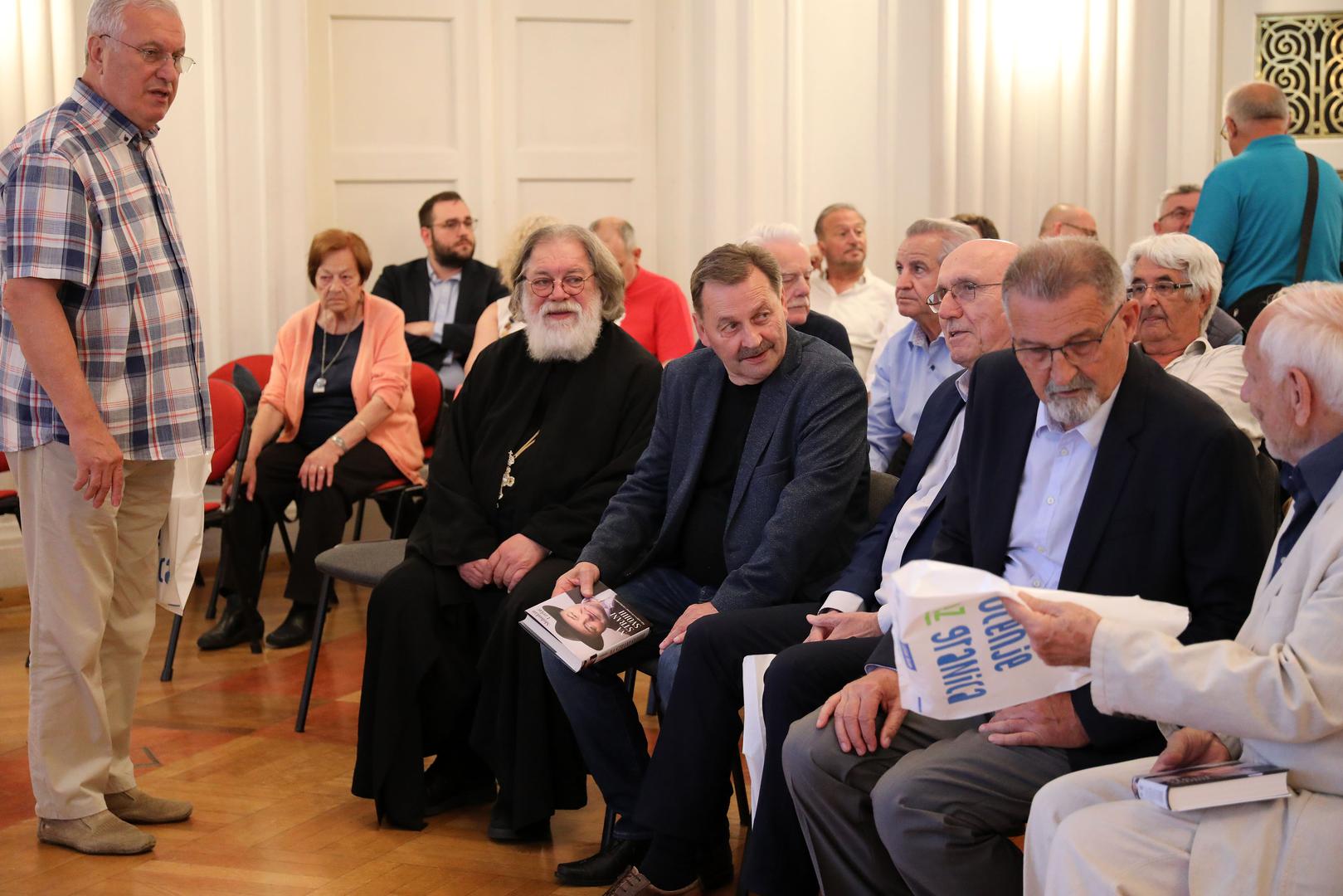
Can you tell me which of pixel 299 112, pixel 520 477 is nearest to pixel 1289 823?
pixel 520 477

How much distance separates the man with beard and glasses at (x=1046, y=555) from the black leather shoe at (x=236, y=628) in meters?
3.35

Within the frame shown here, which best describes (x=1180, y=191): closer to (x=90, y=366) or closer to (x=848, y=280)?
(x=848, y=280)

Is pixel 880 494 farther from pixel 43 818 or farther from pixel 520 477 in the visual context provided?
pixel 43 818

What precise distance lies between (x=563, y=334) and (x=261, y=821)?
1536 millimetres

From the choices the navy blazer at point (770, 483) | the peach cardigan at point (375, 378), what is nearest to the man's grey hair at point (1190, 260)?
the navy blazer at point (770, 483)

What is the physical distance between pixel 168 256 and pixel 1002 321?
2.05 meters

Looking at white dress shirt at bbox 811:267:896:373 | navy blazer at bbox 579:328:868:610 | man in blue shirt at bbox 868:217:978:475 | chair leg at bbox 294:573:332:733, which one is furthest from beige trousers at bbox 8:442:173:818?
white dress shirt at bbox 811:267:896:373

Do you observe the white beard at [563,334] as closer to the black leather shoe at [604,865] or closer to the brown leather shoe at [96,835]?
the black leather shoe at [604,865]

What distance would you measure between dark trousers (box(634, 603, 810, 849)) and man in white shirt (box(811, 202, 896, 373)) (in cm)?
341

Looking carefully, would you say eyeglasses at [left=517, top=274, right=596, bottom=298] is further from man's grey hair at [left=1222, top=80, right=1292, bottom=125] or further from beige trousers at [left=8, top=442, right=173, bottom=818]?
man's grey hair at [left=1222, top=80, right=1292, bottom=125]

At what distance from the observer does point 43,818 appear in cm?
346

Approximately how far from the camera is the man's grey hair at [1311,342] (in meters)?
2.04

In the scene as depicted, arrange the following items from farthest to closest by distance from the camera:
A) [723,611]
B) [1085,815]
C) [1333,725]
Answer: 1. [723,611]
2. [1085,815]
3. [1333,725]

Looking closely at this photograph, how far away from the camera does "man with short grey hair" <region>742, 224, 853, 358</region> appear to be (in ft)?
16.2
